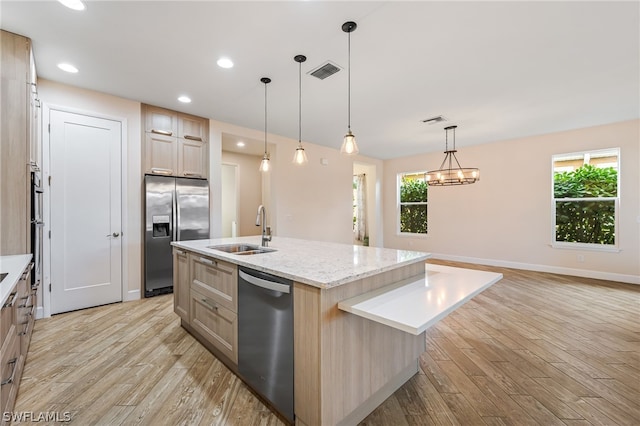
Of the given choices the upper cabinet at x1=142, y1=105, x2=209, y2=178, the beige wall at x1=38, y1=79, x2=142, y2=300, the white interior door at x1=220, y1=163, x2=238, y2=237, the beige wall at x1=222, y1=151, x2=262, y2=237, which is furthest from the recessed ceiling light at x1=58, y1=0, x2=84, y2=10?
the white interior door at x1=220, y1=163, x2=238, y2=237

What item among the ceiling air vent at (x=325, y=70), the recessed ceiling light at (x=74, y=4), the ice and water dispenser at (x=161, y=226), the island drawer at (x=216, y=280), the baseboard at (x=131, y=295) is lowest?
the baseboard at (x=131, y=295)

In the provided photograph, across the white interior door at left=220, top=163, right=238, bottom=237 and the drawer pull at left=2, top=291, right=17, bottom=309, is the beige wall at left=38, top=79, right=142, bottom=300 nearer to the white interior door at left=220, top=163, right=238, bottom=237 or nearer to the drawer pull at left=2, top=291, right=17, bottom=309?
the drawer pull at left=2, top=291, right=17, bottom=309

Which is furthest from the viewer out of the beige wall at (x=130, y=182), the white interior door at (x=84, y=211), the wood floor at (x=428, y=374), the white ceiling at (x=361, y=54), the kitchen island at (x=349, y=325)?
the beige wall at (x=130, y=182)

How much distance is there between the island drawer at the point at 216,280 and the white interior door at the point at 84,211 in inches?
73.9

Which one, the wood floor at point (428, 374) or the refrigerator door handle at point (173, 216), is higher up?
the refrigerator door handle at point (173, 216)

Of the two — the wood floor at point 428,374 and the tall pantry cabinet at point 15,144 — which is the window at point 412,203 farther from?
the tall pantry cabinet at point 15,144

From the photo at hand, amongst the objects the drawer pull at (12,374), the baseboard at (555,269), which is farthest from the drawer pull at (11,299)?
the baseboard at (555,269)

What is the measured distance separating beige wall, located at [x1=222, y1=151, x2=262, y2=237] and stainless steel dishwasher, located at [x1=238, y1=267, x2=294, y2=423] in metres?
4.69

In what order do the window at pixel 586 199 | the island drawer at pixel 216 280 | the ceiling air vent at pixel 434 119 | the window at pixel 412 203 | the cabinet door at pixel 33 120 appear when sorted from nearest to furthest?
the island drawer at pixel 216 280
the cabinet door at pixel 33 120
the ceiling air vent at pixel 434 119
the window at pixel 586 199
the window at pixel 412 203

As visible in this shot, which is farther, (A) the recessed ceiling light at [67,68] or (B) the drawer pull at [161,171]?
(B) the drawer pull at [161,171]

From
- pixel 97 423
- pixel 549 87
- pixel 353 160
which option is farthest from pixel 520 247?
pixel 97 423

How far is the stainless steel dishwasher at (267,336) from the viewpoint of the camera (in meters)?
1.48

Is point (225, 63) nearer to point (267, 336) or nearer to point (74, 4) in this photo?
point (74, 4)

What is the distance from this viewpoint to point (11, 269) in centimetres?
176
